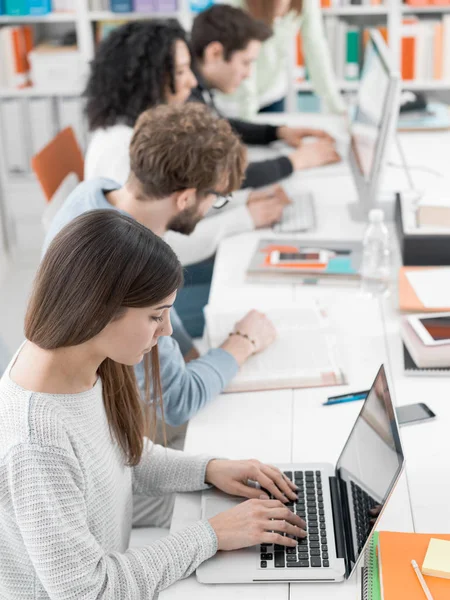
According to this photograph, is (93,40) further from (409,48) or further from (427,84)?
(427,84)

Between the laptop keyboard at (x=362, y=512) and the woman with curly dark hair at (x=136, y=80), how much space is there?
1.51 m

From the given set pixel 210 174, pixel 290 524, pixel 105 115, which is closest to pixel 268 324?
pixel 210 174

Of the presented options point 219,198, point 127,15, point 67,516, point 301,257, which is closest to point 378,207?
point 301,257

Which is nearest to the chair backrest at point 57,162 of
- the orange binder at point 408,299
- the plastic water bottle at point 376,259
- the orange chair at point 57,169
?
the orange chair at point 57,169

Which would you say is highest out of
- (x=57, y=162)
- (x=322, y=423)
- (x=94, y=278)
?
(x=94, y=278)

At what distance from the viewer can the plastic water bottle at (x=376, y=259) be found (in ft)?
6.70

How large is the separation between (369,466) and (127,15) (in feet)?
10.6

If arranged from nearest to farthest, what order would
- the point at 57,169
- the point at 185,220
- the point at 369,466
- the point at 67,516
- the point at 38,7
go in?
the point at 67,516 → the point at 369,466 → the point at 185,220 → the point at 57,169 → the point at 38,7

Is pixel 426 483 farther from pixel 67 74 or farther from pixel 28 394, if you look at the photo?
pixel 67 74

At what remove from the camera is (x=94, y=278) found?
1084 mm

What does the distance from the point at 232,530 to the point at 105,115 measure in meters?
1.61

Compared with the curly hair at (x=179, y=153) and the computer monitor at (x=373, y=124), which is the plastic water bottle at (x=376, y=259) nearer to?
the computer monitor at (x=373, y=124)

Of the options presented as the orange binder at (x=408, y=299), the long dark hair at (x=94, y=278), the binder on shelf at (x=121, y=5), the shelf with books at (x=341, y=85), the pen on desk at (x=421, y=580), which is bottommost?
the pen on desk at (x=421, y=580)

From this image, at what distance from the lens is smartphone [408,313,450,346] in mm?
1679
